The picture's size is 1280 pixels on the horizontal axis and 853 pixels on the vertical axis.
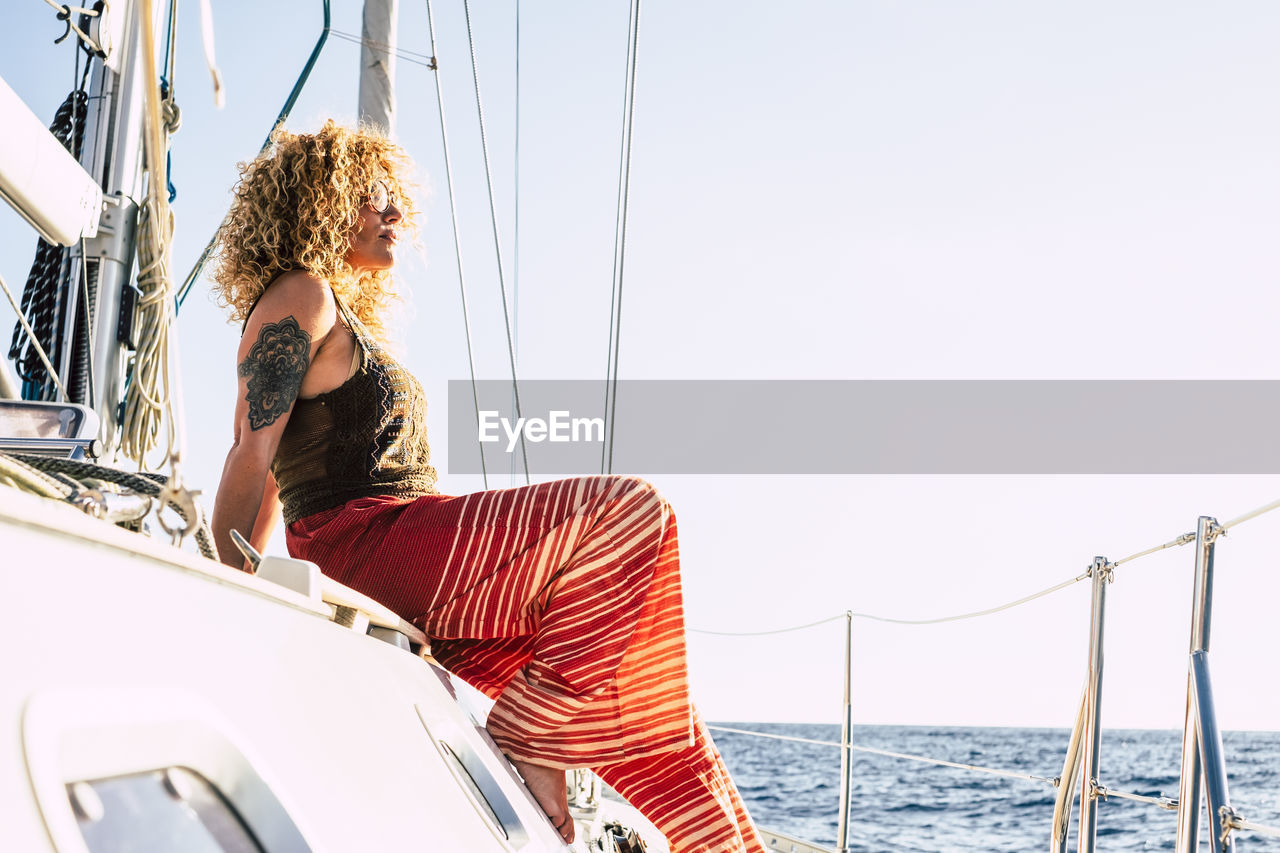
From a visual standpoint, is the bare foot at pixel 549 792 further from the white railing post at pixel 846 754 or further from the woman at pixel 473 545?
the white railing post at pixel 846 754

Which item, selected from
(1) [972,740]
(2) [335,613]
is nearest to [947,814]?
(2) [335,613]

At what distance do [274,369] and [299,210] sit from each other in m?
0.30

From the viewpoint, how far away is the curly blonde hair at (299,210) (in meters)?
1.70

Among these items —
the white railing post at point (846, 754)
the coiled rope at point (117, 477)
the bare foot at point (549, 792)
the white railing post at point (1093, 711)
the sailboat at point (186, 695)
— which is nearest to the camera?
the sailboat at point (186, 695)

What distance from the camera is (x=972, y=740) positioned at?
40.2 meters

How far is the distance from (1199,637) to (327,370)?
4.33 ft

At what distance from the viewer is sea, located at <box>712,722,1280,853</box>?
1089 centimetres

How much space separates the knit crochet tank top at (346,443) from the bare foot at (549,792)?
447 millimetres

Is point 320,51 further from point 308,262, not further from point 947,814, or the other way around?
point 947,814

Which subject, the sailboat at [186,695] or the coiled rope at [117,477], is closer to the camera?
the sailboat at [186,695]

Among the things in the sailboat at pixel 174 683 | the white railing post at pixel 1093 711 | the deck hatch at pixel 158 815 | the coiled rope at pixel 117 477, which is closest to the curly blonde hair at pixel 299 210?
the sailboat at pixel 174 683

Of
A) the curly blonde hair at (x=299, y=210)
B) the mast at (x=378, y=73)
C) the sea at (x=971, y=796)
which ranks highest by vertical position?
the mast at (x=378, y=73)

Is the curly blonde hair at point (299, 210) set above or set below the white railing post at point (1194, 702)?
above

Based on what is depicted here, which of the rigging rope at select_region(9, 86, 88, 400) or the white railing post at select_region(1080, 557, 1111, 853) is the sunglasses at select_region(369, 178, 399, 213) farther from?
the white railing post at select_region(1080, 557, 1111, 853)
